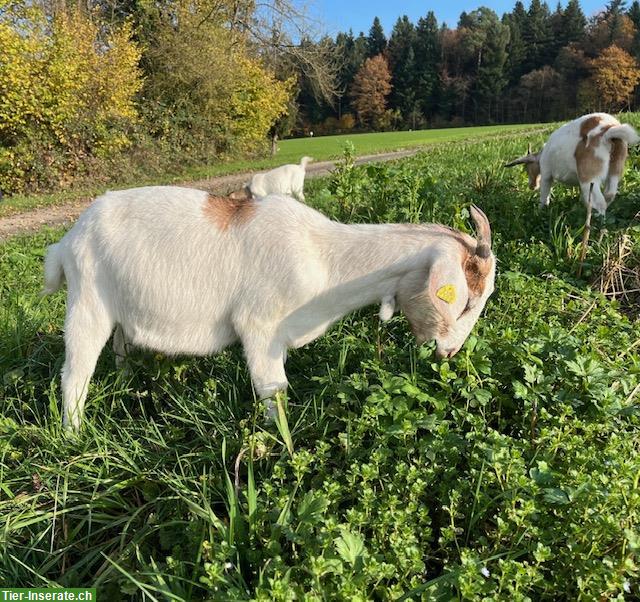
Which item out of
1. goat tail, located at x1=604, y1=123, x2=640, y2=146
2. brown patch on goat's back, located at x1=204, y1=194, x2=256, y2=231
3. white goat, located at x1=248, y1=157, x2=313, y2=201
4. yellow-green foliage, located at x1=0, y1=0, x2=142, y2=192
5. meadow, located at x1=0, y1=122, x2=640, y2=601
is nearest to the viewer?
meadow, located at x1=0, y1=122, x2=640, y2=601

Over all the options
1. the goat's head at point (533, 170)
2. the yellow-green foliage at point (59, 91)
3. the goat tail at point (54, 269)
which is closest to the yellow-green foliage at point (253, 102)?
the yellow-green foliage at point (59, 91)

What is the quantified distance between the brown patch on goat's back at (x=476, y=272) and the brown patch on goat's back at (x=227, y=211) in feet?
4.12

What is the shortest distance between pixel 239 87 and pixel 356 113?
57.3 m

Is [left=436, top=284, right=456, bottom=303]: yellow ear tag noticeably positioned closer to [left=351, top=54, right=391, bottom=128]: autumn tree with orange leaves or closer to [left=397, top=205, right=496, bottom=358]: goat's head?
[left=397, top=205, right=496, bottom=358]: goat's head

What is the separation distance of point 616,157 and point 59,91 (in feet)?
49.7

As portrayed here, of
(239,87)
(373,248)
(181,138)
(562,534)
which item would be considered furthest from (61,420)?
(239,87)

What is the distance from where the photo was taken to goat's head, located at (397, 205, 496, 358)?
274 centimetres

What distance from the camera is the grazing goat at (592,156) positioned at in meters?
5.76

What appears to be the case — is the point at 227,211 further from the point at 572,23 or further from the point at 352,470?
the point at 572,23

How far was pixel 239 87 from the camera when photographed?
24.1m

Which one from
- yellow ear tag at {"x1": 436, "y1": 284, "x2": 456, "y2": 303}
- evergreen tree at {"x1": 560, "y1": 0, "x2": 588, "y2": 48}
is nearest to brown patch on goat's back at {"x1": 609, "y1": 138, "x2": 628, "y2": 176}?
yellow ear tag at {"x1": 436, "y1": 284, "x2": 456, "y2": 303}

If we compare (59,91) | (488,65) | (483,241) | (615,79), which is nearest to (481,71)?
(488,65)

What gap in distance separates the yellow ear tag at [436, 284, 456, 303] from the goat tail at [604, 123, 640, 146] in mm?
4336

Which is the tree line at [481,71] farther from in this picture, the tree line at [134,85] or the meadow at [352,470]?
the meadow at [352,470]
